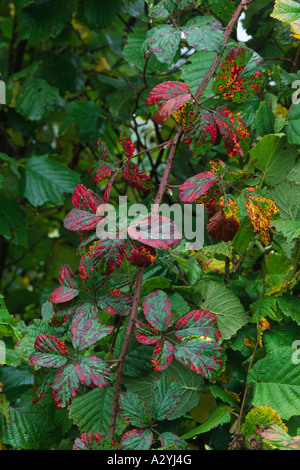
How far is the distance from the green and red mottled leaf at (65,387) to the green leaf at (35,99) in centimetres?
92

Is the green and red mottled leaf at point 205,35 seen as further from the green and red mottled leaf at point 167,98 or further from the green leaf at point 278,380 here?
the green leaf at point 278,380

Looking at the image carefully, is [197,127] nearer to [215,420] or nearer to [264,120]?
[264,120]

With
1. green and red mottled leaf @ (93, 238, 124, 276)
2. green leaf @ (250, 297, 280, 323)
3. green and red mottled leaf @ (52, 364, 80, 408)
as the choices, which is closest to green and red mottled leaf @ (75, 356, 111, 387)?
green and red mottled leaf @ (52, 364, 80, 408)

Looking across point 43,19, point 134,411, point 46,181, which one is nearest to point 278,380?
point 134,411

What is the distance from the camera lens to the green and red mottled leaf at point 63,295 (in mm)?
634

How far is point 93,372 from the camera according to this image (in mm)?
582

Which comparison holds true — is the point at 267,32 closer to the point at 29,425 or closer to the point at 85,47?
the point at 85,47

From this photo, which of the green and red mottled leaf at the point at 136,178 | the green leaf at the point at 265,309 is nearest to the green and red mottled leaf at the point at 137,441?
the green leaf at the point at 265,309

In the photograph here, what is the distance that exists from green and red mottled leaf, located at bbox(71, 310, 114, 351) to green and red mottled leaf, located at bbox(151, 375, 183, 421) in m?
0.09

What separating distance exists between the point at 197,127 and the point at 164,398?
34 cm

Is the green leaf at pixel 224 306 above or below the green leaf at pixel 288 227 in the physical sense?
below

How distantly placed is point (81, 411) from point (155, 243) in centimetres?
28

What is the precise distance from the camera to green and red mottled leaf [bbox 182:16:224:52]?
667 millimetres

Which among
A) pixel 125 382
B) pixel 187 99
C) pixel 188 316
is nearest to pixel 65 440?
pixel 125 382
